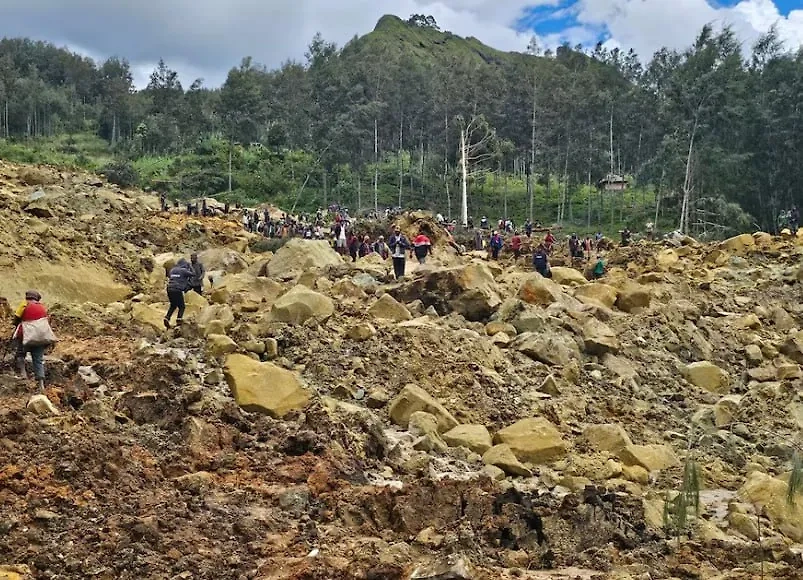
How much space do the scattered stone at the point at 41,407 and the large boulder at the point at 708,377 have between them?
346 inches

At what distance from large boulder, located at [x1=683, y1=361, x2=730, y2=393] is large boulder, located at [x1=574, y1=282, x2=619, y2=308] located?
90.7 inches

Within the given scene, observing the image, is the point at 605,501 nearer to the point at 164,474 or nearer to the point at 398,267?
the point at 164,474

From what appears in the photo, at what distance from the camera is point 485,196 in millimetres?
48781

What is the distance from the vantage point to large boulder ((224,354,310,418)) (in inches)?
289

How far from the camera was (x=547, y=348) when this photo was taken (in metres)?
10.7

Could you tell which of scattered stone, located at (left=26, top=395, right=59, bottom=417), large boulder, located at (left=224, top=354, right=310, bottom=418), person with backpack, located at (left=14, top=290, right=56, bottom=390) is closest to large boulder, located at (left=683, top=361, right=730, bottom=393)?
large boulder, located at (left=224, top=354, right=310, bottom=418)

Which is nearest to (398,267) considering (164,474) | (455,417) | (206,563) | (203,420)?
(455,417)

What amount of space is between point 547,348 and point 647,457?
112 inches

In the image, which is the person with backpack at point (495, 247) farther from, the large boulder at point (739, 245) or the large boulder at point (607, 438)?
the large boulder at point (607, 438)

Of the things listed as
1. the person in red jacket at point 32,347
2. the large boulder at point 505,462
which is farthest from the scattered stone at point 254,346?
the large boulder at point 505,462

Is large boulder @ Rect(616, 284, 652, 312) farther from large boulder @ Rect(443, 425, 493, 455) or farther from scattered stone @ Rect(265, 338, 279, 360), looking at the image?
scattered stone @ Rect(265, 338, 279, 360)

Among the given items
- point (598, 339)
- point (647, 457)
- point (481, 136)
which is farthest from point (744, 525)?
point (481, 136)

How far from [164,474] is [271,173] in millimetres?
42540

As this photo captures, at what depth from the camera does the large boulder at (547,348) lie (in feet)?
34.8
